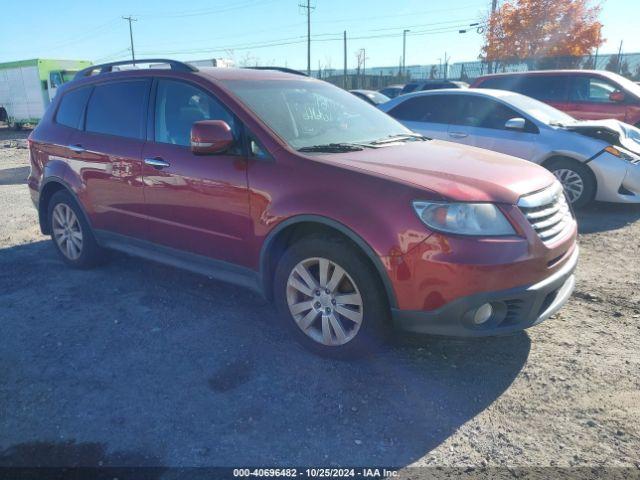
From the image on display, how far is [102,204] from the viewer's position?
447 centimetres

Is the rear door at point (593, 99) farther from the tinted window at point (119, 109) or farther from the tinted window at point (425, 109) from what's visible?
the tinted window at point (119, 109)

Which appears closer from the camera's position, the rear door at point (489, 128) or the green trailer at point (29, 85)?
the rear door at point (489, 128)

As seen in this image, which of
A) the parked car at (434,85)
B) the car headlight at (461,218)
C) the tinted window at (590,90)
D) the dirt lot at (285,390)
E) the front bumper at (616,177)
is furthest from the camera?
the parked car at (434,85)

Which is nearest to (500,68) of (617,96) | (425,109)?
(617,96)

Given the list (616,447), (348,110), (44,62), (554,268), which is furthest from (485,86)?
(44,62)

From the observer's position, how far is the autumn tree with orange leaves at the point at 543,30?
2736 centimetres

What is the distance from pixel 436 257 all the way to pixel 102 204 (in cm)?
317

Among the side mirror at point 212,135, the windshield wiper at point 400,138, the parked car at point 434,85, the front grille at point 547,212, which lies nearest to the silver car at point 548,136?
the windshield wiper at point 400,138

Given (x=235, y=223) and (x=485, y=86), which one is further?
(x=485, y=86)

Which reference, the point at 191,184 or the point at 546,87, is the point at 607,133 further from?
the point at 191,184

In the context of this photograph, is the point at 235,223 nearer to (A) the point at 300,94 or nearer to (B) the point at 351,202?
(B) the point at 351,202

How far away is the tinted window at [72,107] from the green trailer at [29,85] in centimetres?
1939

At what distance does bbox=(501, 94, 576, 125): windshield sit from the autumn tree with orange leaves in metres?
22.2

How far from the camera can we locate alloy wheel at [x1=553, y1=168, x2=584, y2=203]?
657 cm
